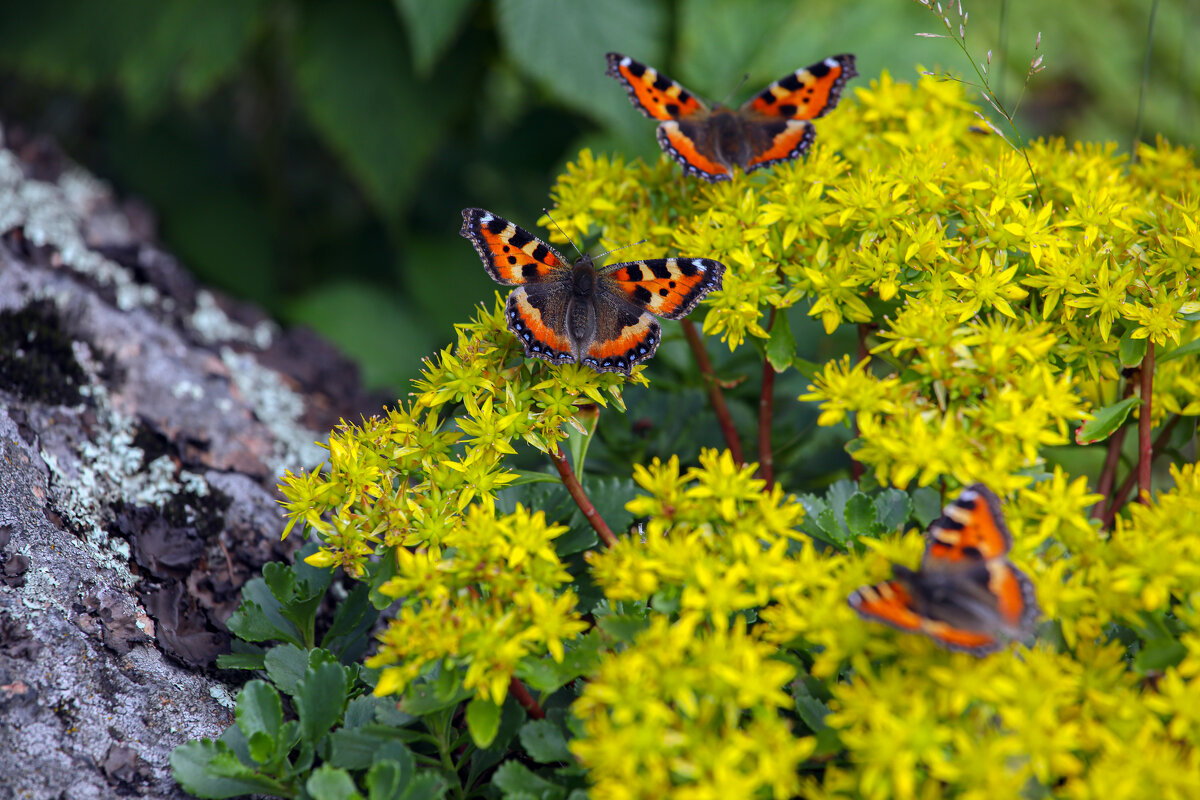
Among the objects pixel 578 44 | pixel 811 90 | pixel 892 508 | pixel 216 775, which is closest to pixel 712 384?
pixel 892 508

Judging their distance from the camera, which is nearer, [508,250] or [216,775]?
[216,775]

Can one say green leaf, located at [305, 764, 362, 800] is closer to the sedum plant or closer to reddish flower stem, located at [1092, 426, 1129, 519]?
the sedum plant

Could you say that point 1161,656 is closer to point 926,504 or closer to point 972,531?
point 972,531

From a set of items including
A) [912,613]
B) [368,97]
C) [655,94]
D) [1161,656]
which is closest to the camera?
[912,613]

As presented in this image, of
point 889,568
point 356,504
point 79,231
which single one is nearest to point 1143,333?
point 889,568

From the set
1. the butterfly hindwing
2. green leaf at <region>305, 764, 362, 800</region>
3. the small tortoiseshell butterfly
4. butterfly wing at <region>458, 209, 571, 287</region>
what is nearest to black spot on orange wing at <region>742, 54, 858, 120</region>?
butterfly wing at <region>458, 209, 571, 287</region>

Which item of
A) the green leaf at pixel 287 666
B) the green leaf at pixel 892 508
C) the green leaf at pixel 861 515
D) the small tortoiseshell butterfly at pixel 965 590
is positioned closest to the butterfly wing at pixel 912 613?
the small tortoiseshell butterfly at pixel 965 590
